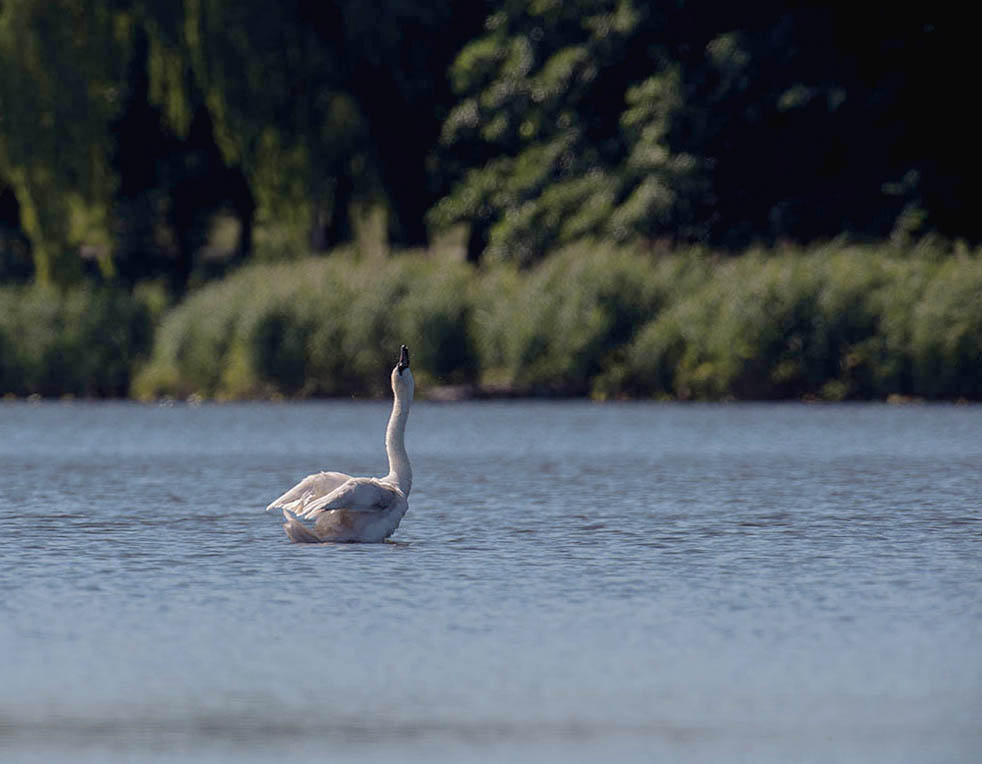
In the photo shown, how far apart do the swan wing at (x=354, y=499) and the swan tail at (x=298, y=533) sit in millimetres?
80

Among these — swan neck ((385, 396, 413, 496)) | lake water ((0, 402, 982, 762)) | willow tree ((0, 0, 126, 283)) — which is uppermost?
willow tree ((0, 0, 126, 283))

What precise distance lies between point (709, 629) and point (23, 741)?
3.79m

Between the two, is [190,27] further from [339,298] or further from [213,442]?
[213,442]

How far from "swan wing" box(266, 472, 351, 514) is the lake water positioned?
1.06 feet

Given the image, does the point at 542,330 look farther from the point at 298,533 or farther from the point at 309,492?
the point at 298,533

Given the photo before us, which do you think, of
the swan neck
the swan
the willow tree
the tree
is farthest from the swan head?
the tree

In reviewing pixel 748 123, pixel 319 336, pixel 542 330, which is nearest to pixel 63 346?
pixel 319 336

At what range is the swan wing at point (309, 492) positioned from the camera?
1520cm

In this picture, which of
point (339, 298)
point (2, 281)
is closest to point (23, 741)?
point (339, 298)

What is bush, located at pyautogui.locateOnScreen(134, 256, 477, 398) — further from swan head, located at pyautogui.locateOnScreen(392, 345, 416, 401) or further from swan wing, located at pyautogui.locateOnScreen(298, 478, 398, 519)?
swan wing, located at pyautogui.locateOnScreen(298, 478, 398, 519)

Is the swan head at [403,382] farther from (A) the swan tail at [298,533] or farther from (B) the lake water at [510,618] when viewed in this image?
(A) the swan tail at [298,533]

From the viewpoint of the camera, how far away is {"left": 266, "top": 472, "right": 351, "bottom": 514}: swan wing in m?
15.2

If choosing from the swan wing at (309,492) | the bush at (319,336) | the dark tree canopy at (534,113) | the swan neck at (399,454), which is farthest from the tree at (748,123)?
the swan wing at (309,492)

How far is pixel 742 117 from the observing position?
4488cm
